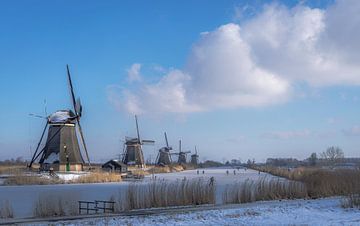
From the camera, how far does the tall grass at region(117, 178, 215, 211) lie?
1930 centimetres

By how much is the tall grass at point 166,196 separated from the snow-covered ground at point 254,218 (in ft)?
11.6

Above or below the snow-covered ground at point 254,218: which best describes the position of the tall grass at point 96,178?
above

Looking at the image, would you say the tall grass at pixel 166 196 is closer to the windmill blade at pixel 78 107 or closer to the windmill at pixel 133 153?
the windmill blade at pixel 78 107

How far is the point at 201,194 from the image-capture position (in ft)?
68.0

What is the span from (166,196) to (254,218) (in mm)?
5785

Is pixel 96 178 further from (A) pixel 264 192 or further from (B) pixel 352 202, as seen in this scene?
(B) pixel 352 202

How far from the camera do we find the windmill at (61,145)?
2019 inches

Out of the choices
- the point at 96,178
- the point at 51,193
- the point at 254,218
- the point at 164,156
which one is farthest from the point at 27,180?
the point at 164,156

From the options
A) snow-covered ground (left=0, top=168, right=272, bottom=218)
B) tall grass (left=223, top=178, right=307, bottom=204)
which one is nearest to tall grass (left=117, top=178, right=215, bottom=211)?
tall grass (left=223, top=178, right=307, bottom=204)

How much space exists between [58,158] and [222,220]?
39.3 metres

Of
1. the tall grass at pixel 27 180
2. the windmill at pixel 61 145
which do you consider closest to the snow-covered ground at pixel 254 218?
the tall grass at pixel 27 180

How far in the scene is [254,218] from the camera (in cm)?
1496

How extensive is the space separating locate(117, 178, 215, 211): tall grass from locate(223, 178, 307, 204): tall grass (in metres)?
1.51

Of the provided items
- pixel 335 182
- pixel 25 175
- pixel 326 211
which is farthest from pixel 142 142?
pixel 326 211
